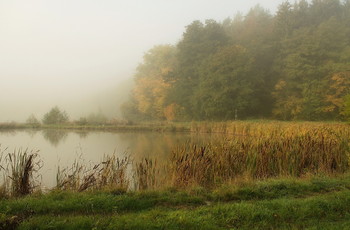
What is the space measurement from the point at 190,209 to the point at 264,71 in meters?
30.0

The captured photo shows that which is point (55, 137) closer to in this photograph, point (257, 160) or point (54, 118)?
point (54, 118)

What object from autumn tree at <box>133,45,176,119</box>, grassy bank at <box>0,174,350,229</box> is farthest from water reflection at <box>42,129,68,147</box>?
autumn tree at <box>133,45,176,119</box>

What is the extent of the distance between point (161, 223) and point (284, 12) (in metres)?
34.8

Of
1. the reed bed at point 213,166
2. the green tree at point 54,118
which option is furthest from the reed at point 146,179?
the green tree at point 54,118

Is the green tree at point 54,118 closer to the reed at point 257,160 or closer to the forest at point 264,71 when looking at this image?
the forest at point 264,71

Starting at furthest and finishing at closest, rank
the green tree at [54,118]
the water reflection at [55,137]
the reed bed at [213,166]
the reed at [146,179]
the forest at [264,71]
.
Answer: the green tree at [54,118]
the forest at [264,71]
the water reflection at [55,137]
the reed at [146,179]
the reed bed at [213,166]

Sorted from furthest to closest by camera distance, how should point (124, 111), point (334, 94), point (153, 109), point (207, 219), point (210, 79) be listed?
point (124, 111), point (153, 109), point (210, 79), point (334, 94), point (207, 219)

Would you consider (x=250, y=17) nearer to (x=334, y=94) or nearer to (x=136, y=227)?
(x=334, y=94)

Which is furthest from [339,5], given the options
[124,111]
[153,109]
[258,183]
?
[258,183]

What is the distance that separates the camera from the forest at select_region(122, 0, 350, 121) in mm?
25359

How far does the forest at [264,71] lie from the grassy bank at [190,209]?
58.8 ft

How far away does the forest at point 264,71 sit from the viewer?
2536 cm

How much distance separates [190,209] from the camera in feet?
15.9

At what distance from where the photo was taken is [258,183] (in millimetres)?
6168
